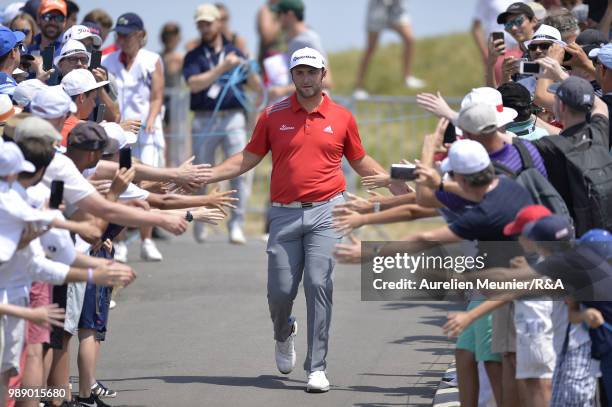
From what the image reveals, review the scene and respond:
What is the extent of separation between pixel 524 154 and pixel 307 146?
213 cm

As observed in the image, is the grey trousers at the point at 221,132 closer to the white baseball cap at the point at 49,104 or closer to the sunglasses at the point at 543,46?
the sunglasses at the point at 543,46

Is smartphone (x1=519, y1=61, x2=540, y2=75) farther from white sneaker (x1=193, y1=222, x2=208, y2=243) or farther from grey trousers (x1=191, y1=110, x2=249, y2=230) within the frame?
white sneaker (x1=193, y1=222, x2=208, y2=243)

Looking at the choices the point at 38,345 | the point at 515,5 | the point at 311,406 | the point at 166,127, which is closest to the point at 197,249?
the point at 166,127

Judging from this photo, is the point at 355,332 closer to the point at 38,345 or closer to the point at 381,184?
the point at 381,184

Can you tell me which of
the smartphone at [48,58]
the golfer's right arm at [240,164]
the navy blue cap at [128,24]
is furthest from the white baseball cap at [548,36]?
the navy blue cap at [128,24]

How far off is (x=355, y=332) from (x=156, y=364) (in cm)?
199

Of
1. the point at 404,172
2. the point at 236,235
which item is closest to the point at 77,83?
the point at 404,172

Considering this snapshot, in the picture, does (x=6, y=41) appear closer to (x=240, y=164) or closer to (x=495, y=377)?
(x=240, y=164)

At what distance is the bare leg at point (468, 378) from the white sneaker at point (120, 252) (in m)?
6.68

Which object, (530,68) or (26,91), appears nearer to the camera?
(26,91)

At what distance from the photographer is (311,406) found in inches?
342

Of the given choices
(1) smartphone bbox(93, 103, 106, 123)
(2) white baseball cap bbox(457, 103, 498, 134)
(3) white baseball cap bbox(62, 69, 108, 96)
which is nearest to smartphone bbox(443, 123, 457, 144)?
(2) white baseball cap bbox(457, 103, 498, 134)

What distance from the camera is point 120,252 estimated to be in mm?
13898

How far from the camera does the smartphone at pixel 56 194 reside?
733cm
